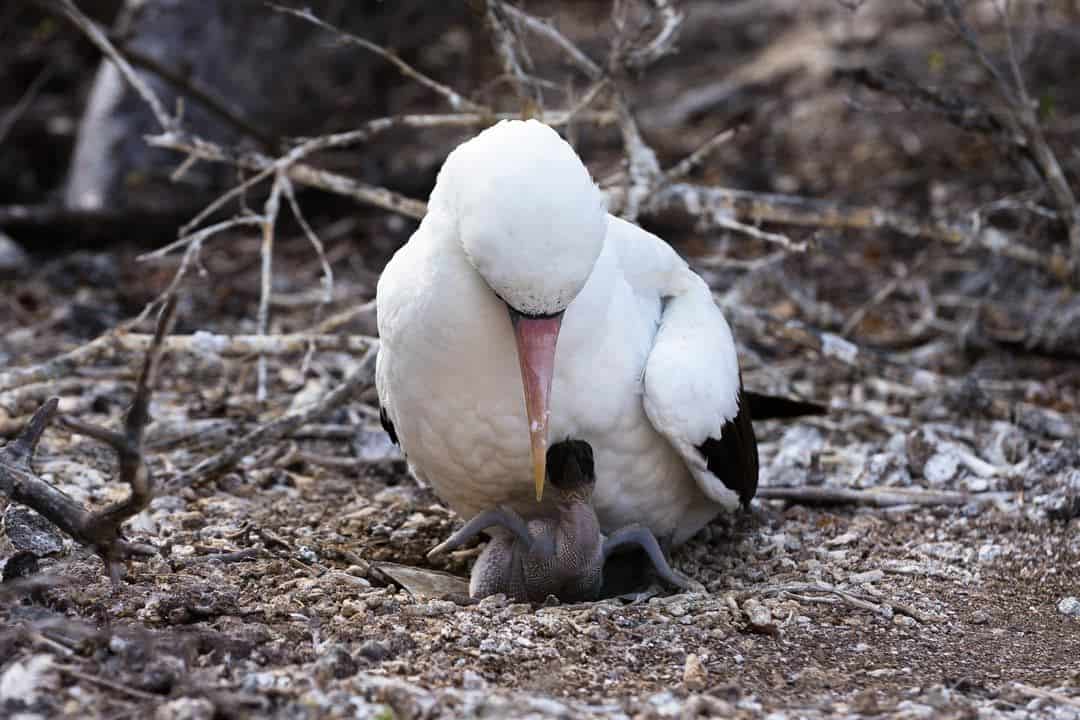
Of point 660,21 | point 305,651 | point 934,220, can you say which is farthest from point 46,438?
point 934,220

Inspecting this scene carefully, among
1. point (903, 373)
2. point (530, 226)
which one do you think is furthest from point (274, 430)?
point (903, 373)

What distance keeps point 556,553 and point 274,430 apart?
134cm

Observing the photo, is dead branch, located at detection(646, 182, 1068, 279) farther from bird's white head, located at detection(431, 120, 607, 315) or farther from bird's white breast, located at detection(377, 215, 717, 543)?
bird's white head, located at detection(431, 120, 607, 315)

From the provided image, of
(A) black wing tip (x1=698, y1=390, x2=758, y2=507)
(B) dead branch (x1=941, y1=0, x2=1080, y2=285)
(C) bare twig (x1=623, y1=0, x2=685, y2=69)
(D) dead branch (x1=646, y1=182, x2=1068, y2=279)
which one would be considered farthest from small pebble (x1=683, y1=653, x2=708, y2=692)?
(B) dead branch (x1=941, y1=0, x2=1080, y2=285)

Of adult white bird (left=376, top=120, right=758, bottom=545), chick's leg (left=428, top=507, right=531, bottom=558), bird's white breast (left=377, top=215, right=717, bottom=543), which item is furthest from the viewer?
chick's leg (left=428, top=507, right=531, bottom=558)

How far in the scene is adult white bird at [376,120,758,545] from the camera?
10.7 feet

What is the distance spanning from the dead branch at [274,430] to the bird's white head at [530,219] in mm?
1648

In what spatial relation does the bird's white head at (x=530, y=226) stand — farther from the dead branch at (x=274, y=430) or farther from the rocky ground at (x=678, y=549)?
the dead branch at (x=274, y=430)

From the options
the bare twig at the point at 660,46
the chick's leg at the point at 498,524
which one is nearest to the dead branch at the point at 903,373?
the bare twig at the point at 660,46

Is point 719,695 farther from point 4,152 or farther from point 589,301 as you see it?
point 4,152

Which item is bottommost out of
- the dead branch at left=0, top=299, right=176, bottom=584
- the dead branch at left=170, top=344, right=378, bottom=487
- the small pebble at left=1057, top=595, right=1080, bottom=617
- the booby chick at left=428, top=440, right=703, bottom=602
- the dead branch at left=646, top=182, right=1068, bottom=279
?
the small pebble at left=1057, top=595, right=1080, bottom=617

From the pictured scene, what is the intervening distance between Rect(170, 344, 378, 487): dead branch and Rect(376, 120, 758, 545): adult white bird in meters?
0.67

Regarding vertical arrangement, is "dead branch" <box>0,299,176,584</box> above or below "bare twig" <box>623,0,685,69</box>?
below

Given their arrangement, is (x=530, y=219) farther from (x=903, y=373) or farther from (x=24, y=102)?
(x=24, y=102)
